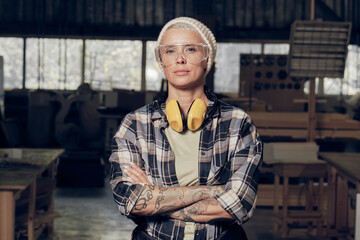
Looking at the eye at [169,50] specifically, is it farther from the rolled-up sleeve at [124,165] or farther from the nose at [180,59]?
the rolled-up sleeve at [124,165]

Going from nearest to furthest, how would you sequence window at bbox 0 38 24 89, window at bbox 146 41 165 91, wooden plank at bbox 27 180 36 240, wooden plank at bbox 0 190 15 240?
wooden plank at bbox 0 190 15 240 < wooden plank at bbox 27 180 36 240 < window at bbox 0 38 24 89 < window at bbox 146 41 165 91

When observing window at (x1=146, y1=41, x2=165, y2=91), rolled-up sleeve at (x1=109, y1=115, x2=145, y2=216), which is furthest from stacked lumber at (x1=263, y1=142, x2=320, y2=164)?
window at (x1=146, y1=41, x2=165, y2=91)

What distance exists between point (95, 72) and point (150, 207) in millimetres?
10667

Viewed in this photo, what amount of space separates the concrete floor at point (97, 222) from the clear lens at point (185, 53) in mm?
3444

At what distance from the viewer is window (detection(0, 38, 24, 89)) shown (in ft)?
39.8

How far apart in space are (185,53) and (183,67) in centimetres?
6

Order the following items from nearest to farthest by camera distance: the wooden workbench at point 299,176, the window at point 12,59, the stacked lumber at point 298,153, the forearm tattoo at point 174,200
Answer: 1. the forearm tattoo at point 174,200
2. the wooden workbench at point 299,176
3. the stacked lumber at point 298,153
4. the window at point 12,59

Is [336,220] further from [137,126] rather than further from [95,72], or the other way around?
[95,72]

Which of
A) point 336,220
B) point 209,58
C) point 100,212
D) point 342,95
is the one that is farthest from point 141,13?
point 209,58

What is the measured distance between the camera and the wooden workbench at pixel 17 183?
11.1 ft

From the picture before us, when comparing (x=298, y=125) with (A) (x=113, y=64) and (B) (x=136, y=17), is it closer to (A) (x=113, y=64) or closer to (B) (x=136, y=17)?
(B) (x=136, y=17)

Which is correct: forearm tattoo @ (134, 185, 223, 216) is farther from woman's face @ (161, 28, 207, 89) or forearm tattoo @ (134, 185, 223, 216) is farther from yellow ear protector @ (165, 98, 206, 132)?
woman's face @ (161, 28, 207, 89)

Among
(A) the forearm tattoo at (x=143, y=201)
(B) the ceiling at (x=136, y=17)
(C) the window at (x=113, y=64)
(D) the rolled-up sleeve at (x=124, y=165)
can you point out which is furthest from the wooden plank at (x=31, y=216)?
(C) the window at (x=113, y=64)

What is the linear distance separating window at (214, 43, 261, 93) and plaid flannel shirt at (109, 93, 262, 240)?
1040 centimetres
